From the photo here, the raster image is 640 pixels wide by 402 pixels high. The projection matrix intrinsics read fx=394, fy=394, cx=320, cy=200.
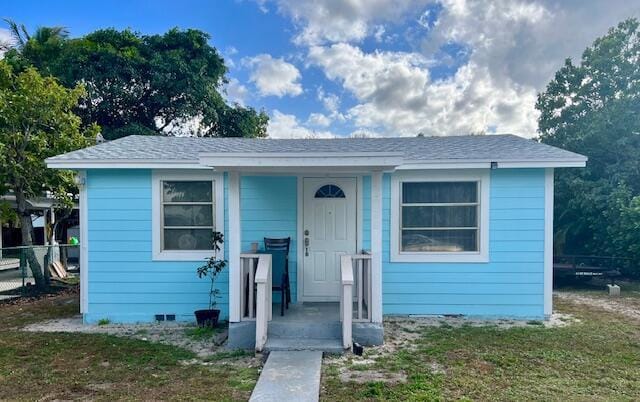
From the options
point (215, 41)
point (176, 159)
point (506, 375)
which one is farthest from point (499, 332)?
point (215, 41)

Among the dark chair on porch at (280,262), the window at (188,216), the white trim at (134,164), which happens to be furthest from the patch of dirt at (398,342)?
the white trim at (134,164)

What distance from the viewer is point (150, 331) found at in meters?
5.77

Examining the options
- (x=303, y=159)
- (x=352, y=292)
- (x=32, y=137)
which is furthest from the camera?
(x=32, y=137)

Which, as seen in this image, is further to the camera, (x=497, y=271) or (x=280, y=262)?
(x=497, y=271)

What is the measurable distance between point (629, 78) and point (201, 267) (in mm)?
12269

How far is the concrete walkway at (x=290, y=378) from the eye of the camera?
3.57 metres

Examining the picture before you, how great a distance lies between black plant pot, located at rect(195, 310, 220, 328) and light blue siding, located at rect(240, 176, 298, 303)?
96 cm

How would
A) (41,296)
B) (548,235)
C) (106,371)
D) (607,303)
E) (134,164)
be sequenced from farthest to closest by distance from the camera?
(41,296), (607,303), (548,235), (134,164), (106,371)

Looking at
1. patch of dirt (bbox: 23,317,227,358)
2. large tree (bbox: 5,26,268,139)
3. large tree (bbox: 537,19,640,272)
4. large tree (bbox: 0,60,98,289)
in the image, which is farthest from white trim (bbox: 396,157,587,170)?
large tree (bbox: 5,26,268,139)

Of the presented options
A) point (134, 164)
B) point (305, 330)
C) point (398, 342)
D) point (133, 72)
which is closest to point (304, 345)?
point (305, 330)

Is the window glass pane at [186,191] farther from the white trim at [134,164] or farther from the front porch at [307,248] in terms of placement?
the front porch at [307,248]

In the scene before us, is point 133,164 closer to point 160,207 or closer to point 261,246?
point 160,207

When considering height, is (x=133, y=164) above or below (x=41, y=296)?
above

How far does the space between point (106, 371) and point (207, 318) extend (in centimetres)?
172
